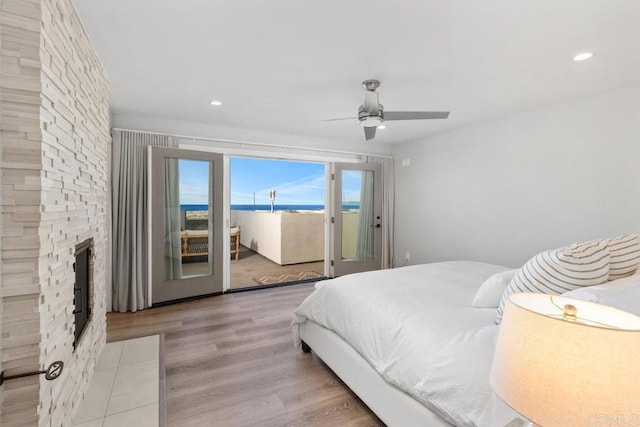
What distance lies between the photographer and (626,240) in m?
1.54

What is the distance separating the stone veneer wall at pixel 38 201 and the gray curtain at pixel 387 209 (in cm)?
441

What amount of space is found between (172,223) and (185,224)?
17 cm

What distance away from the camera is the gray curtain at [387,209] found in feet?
17.3

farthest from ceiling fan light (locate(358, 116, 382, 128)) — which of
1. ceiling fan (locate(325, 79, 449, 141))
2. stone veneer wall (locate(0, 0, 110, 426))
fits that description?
stone veneer wall (locate(0, 0, 110, 426))

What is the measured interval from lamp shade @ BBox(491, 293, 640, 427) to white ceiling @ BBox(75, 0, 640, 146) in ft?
5.61

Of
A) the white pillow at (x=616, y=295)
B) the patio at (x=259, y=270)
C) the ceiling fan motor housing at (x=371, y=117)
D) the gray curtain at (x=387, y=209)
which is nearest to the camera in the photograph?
the white pillow at (x=616, y=295)

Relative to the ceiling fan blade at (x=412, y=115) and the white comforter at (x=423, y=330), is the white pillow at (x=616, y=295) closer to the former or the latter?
the white comforter at (x=423, y=330)

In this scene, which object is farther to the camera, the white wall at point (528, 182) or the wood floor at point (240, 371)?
the white wall at point (528, 182)

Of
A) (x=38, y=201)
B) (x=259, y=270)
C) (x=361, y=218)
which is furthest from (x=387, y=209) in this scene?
(x=38, y=201)

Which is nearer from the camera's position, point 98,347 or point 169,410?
point 169,410

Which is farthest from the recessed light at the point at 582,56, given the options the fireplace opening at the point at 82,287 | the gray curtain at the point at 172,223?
the gray curtain at the point at 172,223

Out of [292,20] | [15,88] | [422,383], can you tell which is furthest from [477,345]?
[15,88]

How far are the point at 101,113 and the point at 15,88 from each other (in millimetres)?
1347

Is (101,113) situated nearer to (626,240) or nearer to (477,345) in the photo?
(477,345)
